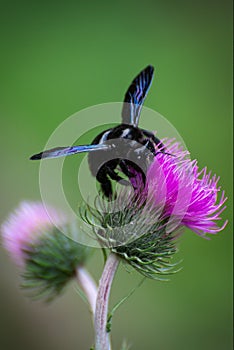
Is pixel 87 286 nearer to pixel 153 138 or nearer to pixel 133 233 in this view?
pixel 133 233

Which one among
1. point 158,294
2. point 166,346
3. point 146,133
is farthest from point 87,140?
point 146,133

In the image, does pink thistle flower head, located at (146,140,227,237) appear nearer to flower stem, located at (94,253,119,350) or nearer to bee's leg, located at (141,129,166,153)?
bee's leg, located at (141,129,166,153)

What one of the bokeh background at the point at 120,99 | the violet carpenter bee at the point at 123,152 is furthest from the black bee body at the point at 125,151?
the bokeh background at the point at 120,99

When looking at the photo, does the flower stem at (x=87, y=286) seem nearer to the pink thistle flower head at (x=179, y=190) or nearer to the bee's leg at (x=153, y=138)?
the pink thistle flower head at (x=179, y=190)

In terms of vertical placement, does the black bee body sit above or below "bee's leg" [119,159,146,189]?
above

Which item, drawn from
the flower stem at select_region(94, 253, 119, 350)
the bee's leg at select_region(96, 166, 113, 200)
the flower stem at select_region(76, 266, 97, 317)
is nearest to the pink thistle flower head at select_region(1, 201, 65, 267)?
the flower stem at select_region(76, 266, 97, 317)

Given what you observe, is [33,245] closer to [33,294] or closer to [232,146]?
[33,294]
